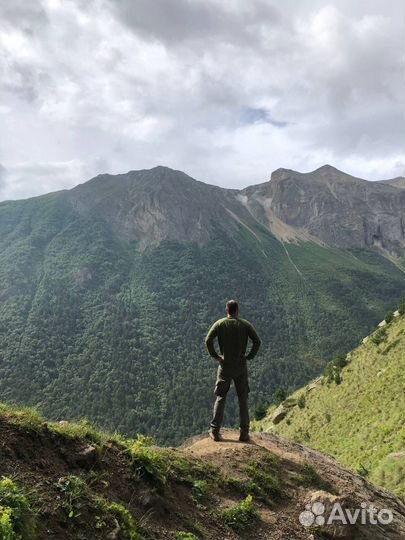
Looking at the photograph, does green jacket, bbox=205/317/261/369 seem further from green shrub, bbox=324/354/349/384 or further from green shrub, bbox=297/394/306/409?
green shrub, bbox=297/394/306/409

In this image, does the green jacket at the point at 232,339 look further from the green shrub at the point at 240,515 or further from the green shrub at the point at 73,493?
the green shrub at the point at 73,493

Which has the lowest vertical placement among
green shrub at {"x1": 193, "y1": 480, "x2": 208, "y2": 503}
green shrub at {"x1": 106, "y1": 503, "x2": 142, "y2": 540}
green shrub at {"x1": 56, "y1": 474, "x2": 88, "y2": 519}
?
green shrub at {"x1": 193, "y1": 480, "x2": 208, "y2": 503}

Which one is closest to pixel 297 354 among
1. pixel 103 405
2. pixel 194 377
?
pixel 194 377

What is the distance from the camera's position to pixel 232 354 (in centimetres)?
1167

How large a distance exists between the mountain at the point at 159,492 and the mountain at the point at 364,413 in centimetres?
737

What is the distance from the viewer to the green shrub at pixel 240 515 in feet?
25.0

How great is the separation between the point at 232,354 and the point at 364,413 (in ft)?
65.9

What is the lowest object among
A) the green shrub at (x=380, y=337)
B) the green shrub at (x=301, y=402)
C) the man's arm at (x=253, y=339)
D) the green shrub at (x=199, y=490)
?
the green shrub at (x=301, y=402)

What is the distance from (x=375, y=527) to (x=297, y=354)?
19692 cm

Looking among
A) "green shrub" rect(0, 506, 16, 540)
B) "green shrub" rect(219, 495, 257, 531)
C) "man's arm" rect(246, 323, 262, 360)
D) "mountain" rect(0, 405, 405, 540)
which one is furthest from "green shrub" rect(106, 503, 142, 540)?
"man's arm" rect(246, 323, 262, 360)

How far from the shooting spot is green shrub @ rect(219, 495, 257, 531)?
763 cm

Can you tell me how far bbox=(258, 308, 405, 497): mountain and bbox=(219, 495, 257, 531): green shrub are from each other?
9484mm

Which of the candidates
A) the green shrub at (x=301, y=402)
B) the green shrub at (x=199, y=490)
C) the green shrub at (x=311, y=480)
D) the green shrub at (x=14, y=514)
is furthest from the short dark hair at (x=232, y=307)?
the green shrub at (x=301, y=402)

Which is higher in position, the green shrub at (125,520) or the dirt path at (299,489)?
the green shrub at (125,520)
